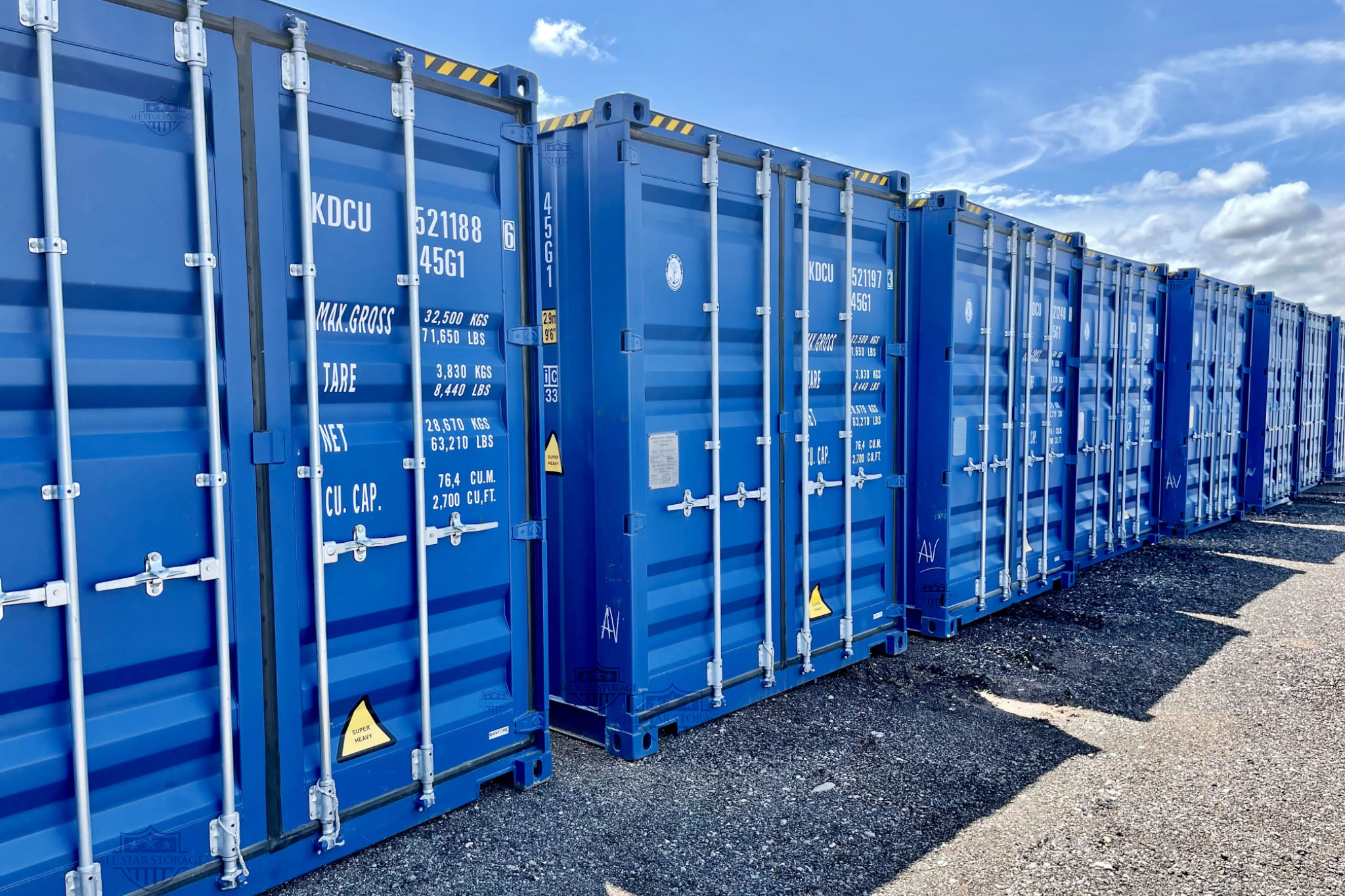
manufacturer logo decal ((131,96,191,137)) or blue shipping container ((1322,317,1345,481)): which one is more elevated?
manufacturer logo decal ((131,96,191,137))

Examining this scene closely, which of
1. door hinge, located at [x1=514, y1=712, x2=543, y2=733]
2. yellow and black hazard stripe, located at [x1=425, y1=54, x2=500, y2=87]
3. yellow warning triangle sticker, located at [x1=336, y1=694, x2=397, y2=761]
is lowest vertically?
door hinge, located at [x1=514, y1=712, x2=543, y2=733]

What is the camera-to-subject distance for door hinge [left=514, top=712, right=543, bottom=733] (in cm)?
430

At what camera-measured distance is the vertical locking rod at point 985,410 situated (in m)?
7.12

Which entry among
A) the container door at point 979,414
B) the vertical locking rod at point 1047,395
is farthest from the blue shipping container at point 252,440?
the vertical locking rod at point 1047,395

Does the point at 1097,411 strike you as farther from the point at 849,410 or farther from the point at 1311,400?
the point at 1311,400

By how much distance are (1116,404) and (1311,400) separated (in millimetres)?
10236

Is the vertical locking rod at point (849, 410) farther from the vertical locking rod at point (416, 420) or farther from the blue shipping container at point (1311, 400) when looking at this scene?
the blue shipping container at point (1311, 400)

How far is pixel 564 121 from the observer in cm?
480

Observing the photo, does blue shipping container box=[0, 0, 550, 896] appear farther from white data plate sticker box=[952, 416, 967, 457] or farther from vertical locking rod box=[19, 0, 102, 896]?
white data plate sticker box=[952, 416, 967, 457]

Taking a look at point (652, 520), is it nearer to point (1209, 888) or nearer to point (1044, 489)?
point (1209, 888)

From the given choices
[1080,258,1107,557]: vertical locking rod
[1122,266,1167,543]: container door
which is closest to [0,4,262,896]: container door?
[1080,258,1107,557]: vertical locking rod

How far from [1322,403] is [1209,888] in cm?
1835

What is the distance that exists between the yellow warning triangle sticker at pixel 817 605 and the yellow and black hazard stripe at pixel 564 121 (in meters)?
3.13

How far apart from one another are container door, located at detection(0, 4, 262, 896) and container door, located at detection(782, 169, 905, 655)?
10.7 feet
